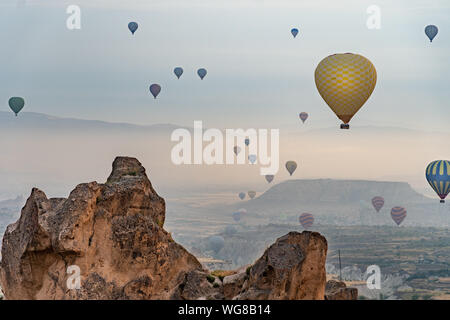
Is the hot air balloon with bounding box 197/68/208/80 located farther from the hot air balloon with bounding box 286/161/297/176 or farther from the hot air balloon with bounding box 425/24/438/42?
the hot air balloon with bounding box 425/24/438/42

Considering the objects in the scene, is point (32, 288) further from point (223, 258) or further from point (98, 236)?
point (223, 258)

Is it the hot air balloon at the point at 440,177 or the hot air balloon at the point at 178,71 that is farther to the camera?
the hot air balloon at the point at 178,71

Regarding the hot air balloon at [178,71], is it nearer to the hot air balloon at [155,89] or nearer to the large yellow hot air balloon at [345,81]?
the hot air balloon at [155,89]

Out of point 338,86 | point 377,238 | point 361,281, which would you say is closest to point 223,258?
point 361,281

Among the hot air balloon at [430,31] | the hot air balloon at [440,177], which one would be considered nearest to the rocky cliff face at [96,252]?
the hot air balloon at [440,177]

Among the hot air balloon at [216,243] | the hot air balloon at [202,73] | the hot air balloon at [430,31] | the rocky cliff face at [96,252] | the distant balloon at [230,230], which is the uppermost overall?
the hot air balloon at [430,31]

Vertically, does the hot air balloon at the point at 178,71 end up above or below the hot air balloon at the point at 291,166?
above
